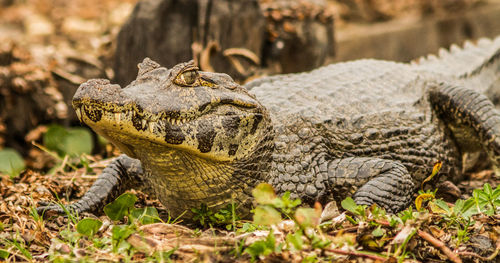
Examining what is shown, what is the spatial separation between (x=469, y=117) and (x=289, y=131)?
1512mm

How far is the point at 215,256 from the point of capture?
8.07 feet

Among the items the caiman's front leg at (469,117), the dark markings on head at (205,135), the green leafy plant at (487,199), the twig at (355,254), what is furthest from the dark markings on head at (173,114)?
the caiman's front leg at (469,117)

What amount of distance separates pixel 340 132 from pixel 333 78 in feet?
2.25

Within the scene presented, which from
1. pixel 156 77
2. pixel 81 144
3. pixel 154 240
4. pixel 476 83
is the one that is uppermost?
pixel 156 77

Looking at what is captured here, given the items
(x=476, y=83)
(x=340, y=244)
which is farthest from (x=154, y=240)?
(x=476, y=83)

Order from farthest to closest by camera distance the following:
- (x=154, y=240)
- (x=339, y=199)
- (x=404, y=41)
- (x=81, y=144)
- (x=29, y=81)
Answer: (x=404, y=41), (x=29, y=81), (x=81, y=144), (x=339, y=199), (x=154, y=240)

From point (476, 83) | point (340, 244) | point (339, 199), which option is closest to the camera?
point (340, 244)

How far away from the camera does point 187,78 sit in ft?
9.86

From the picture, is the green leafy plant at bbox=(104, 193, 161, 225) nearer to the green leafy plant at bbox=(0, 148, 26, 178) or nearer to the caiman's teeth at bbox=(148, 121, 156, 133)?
the caiman's teeth at bbox=(148, 121, 156, 133)

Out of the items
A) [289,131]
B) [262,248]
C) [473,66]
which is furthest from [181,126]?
[473,66]

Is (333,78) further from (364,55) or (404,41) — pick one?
(404,41)

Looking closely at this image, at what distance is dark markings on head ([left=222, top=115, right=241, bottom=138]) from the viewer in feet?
9.96

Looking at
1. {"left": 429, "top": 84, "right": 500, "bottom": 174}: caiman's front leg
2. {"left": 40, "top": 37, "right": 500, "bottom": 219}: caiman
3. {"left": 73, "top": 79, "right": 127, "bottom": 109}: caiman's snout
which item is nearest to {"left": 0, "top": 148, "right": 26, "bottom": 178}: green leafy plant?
{"left": 40, "top": 37, "right": 500, "bottom": 219}: caiman

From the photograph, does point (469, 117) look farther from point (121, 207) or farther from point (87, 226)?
point (87, 226)
